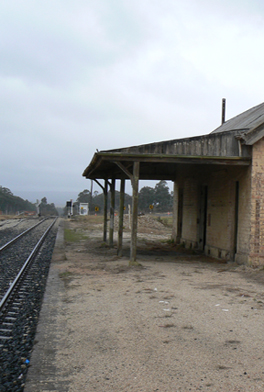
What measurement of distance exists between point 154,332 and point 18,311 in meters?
2.66

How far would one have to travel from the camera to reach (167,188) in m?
75.8

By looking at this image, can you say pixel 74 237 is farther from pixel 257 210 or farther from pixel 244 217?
pixel 257 210

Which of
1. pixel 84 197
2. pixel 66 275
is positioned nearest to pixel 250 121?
pixel 66 275

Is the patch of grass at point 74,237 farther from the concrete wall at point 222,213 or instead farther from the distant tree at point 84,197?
the distant tree at point 84,197

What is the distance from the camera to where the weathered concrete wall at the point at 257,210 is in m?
10.7

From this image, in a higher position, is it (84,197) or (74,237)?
(84,197)

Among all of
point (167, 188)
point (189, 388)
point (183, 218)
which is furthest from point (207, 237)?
point (167, 188)

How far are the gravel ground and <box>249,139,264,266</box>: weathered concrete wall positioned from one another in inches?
29.2

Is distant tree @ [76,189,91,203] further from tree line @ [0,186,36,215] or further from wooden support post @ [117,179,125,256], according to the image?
wooden support post @ [117,179,125,256]

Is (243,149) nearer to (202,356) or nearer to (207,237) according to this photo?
(207,237)

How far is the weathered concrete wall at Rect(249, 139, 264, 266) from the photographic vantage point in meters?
10.7

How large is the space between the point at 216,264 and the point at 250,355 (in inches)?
298

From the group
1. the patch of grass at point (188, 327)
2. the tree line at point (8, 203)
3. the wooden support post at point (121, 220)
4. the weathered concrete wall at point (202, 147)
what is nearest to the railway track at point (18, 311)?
the patch of grass at point (188, 327)

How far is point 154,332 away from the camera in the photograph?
5367 mm
